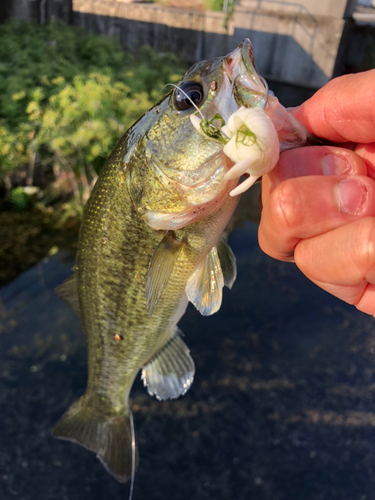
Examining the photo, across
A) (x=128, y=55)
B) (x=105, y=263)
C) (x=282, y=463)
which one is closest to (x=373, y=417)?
(x=282, y=463)

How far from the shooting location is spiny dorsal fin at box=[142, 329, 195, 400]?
7.96 ft

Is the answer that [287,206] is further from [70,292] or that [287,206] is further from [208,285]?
[70,292]

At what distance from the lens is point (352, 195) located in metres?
1.30

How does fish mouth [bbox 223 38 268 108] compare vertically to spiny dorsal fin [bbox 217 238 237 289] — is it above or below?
above

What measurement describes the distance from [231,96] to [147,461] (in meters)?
3.32

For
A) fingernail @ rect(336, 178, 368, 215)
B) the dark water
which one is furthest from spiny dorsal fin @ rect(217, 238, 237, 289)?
the dark water

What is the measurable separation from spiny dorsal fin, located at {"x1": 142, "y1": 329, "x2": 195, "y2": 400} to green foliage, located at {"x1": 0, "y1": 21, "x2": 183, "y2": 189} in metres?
3.99

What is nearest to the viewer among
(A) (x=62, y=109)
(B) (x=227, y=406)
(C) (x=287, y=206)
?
(C) (x=287, y=206)

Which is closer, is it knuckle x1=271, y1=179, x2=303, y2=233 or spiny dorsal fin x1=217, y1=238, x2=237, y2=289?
knuckle x1=271, y1=179, x2=303, y2=233

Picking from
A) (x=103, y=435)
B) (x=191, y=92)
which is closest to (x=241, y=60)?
(x=191, y=92)

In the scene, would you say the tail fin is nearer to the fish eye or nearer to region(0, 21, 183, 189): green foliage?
the fish eye

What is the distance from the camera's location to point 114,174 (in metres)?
1.74

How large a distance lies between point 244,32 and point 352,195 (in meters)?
9.76

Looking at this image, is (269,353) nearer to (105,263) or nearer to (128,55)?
(105,263)
